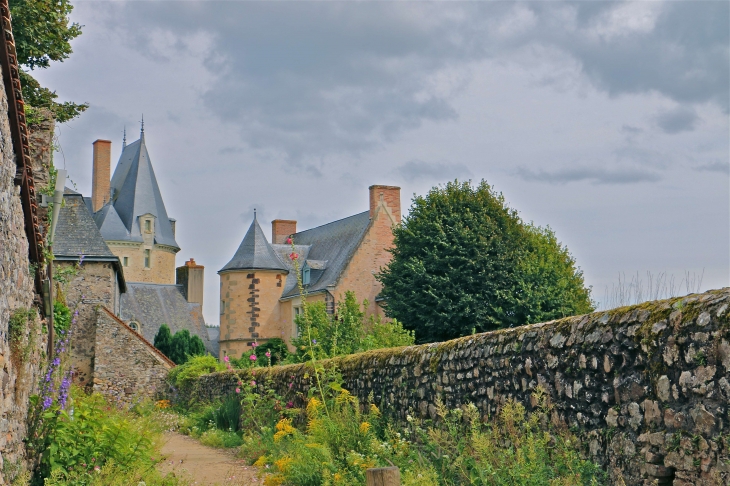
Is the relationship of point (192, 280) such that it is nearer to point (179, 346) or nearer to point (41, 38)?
point (179, 346)

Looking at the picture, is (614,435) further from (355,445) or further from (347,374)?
(347,374)

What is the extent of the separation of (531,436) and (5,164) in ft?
15.9

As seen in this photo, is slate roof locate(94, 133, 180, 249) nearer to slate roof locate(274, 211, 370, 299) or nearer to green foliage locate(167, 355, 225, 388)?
slate roof locate(274, 211, 370, 299)

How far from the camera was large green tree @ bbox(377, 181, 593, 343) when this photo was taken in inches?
1217

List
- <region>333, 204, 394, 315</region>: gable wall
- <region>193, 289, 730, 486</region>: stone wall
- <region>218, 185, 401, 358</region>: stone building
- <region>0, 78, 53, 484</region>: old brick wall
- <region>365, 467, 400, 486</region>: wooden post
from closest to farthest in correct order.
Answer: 1. <region>365, 467, 400, 486</region>: wooden post
2. <region>193, 289, 730, 486</region>: stone wall
3. <region>0, 78, 53, 484</region>: old brick wall
4. <region>333, 204, 394, 315</region>: gable wall
5. <region>218, 185, 401, 358</region>: stone building

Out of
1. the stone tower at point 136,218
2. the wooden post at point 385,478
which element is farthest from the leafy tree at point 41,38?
the stone tower at point 136,218

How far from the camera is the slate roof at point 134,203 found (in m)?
56.3

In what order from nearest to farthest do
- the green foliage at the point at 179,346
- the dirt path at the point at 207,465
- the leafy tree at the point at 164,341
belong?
the dirt path at the point at 207,465 < the green foliage at the point at 179,346 < the leafy tree at the point at 164,341

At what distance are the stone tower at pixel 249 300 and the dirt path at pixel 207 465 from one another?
1145 inches

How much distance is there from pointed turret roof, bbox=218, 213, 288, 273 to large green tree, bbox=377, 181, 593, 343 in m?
11.7

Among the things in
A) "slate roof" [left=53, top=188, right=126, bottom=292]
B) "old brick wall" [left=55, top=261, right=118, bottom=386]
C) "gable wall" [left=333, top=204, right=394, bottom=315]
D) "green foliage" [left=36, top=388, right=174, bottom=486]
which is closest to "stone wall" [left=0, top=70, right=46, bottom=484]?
"green foliage" [left=36, top=388, right=174, bottom=486]

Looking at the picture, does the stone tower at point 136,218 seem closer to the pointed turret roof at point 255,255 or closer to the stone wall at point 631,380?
the pointed turret roof at point 255,255

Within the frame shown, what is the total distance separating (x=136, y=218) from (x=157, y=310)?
58.6ft

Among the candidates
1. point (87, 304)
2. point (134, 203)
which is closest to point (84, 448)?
point (87, 304)
